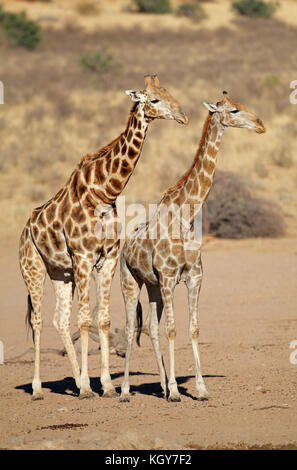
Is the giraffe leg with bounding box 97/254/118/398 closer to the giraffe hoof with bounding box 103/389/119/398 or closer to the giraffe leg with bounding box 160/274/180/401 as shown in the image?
the giraffe hoof with bounding box 103/389/119/398

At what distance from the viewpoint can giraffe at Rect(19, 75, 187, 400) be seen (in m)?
8.29

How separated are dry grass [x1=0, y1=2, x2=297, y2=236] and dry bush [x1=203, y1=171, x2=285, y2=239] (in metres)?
1.71

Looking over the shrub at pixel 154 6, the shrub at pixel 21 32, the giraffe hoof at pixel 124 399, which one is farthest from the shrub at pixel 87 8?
the giraffe hoof at pixel 124 399

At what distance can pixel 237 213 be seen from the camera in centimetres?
1825

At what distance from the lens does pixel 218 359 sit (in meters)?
10.3

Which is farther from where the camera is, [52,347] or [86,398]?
[52,347]

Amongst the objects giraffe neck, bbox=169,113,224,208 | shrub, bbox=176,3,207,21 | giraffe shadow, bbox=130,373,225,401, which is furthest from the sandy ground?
shrub, bbox=176,3,207,21

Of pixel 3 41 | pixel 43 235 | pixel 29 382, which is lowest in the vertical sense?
pixel 29 382

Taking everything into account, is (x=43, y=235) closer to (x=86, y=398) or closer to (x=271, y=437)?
(x=86, y=398)

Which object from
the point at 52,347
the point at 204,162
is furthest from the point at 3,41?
the point at 204,162

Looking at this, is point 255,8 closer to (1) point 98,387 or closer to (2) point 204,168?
(1) point 98,387
